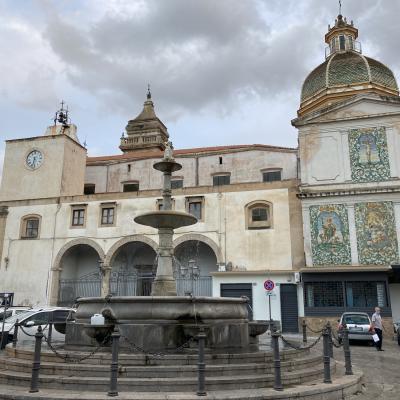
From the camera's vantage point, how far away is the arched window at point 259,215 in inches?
995

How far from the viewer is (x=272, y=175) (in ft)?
107

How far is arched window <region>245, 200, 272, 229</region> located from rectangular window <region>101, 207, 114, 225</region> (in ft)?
26.9

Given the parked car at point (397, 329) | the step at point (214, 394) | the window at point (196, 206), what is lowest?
the step at point (214, 394)

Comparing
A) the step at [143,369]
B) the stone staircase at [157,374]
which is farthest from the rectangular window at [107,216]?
the step at [143,369]

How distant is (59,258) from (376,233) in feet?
59.0

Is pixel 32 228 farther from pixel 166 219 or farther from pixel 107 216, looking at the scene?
pixel 166 219

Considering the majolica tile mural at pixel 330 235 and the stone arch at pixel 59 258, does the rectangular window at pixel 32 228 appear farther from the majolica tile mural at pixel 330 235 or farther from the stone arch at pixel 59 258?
the majolica tile mural at pixel 330 235

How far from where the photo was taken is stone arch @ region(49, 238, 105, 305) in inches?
1092

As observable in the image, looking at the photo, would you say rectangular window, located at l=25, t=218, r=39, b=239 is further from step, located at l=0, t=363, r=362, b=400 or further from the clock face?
step, located at l=0, t=363, r=362, b=400

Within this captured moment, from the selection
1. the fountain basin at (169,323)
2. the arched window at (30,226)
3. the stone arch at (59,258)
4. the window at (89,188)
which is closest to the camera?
the fountain basin at (169,323)

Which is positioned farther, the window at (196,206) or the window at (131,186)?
the window at (131,186)

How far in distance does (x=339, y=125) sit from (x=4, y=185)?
21.5 metres

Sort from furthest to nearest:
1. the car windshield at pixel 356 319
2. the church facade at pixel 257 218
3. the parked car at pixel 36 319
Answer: the church facade at pixel 257 218 < the car windshield at pixel 356 319 < the parked car at pixel 36 319

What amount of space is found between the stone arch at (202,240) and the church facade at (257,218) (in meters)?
0.06
